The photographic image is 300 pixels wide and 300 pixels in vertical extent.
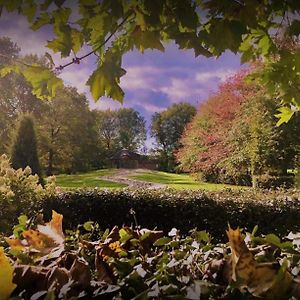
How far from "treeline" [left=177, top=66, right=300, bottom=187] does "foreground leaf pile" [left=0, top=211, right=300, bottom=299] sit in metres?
17.5

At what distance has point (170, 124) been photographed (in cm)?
5816

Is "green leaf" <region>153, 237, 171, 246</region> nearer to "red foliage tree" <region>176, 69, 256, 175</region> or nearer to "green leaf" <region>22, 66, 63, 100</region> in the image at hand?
"green leaf" <region>22, 66, 63, 100</region>

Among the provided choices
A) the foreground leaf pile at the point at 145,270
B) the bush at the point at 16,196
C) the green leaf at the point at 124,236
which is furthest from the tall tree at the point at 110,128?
the foreground leaf pile at the point at 145,270

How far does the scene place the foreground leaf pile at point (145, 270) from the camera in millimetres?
905

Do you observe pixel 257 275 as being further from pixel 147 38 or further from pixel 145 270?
pixel 147 38

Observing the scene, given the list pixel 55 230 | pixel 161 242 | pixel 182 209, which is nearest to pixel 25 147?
pixel 182 209

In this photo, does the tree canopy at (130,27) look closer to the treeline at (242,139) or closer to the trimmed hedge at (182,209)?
the trimmed hedge at (182,209)

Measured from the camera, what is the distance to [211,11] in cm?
199

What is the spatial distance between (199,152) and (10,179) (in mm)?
21222

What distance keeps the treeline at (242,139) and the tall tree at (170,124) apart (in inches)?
1060

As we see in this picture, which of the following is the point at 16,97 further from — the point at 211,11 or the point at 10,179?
the point at 211,11

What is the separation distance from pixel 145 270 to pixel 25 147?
23.2m

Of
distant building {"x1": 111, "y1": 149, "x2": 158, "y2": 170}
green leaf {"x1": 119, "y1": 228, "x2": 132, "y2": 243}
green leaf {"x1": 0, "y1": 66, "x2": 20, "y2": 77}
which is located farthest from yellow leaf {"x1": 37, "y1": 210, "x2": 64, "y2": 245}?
distant building {"x1": 111, "y1": 149, "x2": 158, "y2": 170}

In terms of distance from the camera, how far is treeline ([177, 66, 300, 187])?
70.4 ft
